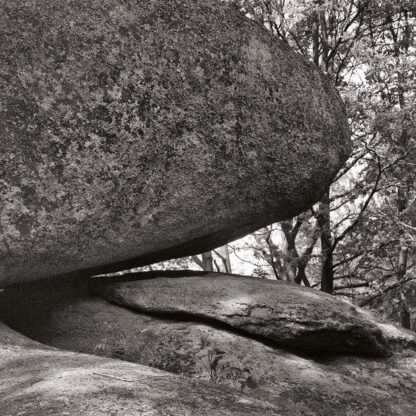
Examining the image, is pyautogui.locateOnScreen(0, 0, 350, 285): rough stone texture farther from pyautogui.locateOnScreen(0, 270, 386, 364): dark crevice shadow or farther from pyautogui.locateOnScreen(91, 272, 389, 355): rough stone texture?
pyautogui.locateOnScreen(91, 272, 389, 355): rough stone texture

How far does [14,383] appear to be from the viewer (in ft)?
9.18

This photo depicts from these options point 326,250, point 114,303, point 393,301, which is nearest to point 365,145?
point 326,250

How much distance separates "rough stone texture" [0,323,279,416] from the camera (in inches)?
90.6

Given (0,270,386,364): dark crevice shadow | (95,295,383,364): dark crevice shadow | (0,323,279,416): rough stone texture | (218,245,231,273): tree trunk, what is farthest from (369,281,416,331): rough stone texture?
(0,323,279,416): rough stone texture

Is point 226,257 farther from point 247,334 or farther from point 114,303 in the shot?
point 247,334

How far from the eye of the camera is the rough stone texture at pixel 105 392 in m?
2.30

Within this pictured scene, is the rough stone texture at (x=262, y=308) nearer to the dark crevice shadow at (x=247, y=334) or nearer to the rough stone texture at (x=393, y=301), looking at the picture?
the dark crevice shadow at (x=247, y=334)

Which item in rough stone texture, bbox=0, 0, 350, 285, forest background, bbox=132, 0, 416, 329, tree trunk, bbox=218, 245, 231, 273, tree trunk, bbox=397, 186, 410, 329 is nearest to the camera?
rough stone texture, bbox=0, 0, 350, 285

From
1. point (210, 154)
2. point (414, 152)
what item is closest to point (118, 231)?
point (210, 154)

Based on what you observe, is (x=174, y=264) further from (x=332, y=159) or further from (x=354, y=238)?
(x=332, y=159)

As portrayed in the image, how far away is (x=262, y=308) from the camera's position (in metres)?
4.64

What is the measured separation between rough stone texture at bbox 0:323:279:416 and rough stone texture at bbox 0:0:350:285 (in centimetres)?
A: 145

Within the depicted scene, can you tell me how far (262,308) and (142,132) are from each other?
1885mm

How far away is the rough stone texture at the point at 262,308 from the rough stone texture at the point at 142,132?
0.37 metres
